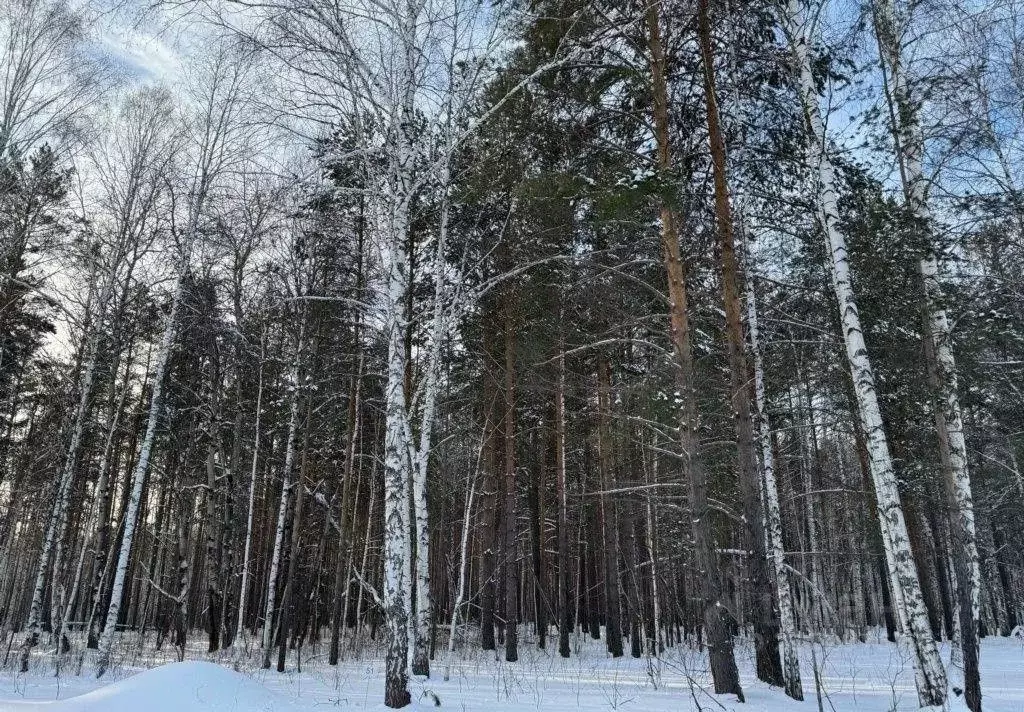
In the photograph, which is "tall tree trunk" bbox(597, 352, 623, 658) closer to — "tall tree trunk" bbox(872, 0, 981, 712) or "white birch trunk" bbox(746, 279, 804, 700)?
"white birch trunk" bbox(746, 279, 804, 700)

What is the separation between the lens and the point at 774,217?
10.6 meters

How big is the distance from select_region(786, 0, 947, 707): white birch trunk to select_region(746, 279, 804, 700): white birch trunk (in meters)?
1.78

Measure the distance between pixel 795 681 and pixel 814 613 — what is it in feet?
84.4

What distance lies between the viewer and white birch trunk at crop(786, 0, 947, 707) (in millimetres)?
7090

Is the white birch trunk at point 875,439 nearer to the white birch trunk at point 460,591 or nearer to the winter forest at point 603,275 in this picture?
the winter forest at point 603,275

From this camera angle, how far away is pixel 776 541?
10.2 m

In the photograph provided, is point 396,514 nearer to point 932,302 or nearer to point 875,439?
point 875,439

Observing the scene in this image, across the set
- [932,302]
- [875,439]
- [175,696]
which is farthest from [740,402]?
[175,696]

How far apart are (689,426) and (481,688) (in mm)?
5358

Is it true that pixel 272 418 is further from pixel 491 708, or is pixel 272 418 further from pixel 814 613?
pixel 814 613

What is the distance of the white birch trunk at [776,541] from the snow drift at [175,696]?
6.79 metres

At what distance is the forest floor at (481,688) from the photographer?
5.77 metres

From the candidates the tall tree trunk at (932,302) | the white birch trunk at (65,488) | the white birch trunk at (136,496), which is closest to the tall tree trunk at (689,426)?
the tall tree trunk at (932,302)

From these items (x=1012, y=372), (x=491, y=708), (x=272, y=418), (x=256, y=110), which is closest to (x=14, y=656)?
(x=272, y=418)
